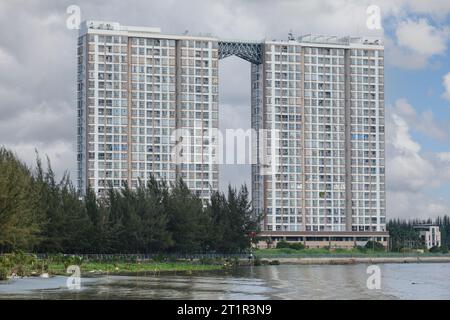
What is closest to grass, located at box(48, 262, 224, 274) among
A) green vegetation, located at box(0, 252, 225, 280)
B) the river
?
green vegetation, located at box(0, 252, 225, 280)

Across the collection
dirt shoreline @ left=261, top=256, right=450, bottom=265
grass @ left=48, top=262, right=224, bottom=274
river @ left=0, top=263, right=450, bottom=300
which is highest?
river @ left=0, top=263, right=450, bottom=300

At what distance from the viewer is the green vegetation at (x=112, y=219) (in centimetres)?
9000

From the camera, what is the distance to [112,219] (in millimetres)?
126375

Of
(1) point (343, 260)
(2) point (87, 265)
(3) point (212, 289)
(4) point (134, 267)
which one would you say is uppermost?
(3) point (212, 289)

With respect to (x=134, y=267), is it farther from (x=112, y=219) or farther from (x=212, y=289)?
Answer: (x=212, y=289)

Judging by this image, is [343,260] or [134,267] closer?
[134,267]

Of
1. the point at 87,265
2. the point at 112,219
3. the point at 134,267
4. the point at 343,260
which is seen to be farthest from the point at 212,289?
the point at 343,260

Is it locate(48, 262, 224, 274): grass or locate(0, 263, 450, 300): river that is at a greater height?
locate(0, 263, 450, 300): river

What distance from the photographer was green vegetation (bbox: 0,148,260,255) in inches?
3543

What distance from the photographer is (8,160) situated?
98.4 metres

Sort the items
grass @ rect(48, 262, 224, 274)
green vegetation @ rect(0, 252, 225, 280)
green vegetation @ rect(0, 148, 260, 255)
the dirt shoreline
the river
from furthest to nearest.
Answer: the dirt shoreline < grass @ rect(48, 262, 224, 274) < green vegetation @ rect(0, 148, 260, 255) < green vegetation @ rect(0, 252, 225, 280) < the river

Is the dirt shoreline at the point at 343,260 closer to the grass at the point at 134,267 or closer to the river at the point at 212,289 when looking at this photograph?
the grass at the point at 134,267

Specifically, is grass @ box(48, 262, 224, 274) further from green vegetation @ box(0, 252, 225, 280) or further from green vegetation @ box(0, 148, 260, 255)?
green vegetation @ box(0, 148, 260, 255)
